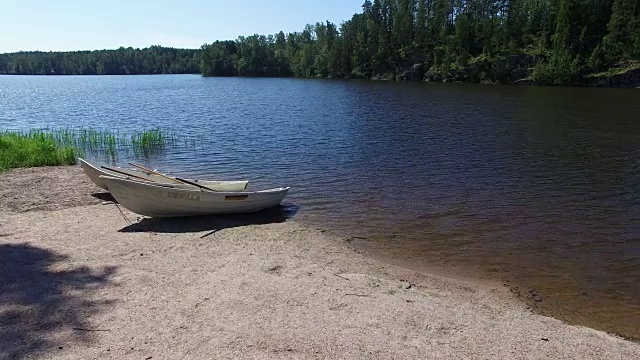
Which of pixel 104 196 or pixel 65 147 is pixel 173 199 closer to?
pixel 104 196

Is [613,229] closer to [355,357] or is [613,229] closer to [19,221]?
[355,357]

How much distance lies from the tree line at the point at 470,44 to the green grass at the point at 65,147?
94.2m

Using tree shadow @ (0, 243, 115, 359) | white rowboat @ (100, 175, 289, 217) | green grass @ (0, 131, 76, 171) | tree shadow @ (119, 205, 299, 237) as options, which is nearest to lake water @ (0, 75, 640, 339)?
tree shadow @ (119, 205, 299, 237)

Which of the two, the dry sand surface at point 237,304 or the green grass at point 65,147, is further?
the green grass at point 65,147

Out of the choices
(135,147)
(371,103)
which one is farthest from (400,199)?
(371,103)

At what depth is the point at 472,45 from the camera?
124562mm

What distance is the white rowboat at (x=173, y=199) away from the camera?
13.3 metres

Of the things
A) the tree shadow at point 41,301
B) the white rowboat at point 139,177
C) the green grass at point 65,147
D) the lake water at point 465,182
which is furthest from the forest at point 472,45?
the tree shadow at point 41,301

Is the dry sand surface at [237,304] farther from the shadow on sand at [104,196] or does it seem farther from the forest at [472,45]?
the forest at [472,45]

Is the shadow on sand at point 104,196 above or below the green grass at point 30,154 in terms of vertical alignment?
below

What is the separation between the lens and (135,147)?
2794cm

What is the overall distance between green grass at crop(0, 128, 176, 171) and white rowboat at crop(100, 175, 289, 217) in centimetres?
940

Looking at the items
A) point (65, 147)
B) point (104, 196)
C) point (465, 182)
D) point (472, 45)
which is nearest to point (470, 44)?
point (472, 45)

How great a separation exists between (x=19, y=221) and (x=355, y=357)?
36.5 ft
